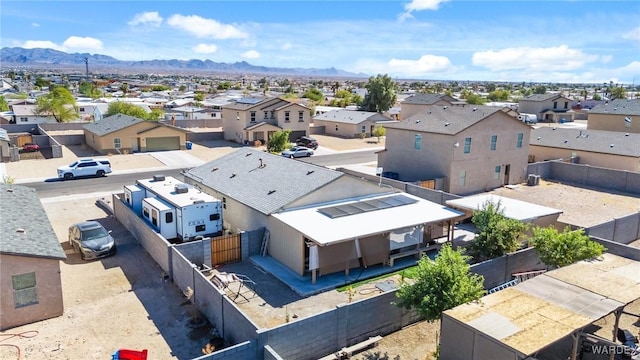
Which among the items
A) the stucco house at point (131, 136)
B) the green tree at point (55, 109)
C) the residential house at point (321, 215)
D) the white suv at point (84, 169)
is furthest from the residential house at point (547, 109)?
the green tree at point (55, 109)

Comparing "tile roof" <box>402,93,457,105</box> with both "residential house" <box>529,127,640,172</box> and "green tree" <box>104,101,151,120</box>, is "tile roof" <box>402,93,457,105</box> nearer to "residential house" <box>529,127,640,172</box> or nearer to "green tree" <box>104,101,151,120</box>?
"residential house" <box>529,127,640,172</box>

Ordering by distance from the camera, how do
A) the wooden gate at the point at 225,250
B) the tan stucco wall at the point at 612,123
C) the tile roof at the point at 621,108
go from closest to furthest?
the wooden gate at the point at 225,250, the tan stucco wall at the point at 612,123, the tile roof at the point at 621,108

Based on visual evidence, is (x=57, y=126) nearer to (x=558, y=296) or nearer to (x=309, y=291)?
(x=309, y=291)

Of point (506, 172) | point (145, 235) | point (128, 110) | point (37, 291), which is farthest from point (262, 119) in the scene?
point (37, 291)

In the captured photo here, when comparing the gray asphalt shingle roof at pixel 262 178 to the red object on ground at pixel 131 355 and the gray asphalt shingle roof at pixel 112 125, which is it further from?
the gray asphalt shingle roof at pixel 112 125

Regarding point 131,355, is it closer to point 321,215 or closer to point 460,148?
point 321,215

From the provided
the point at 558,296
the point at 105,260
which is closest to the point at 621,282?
the point at 558,296

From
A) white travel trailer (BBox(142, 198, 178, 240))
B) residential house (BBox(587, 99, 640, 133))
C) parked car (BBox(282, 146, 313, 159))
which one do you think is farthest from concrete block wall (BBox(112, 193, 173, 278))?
residential house (BBox(587, 99, 640, 133))
